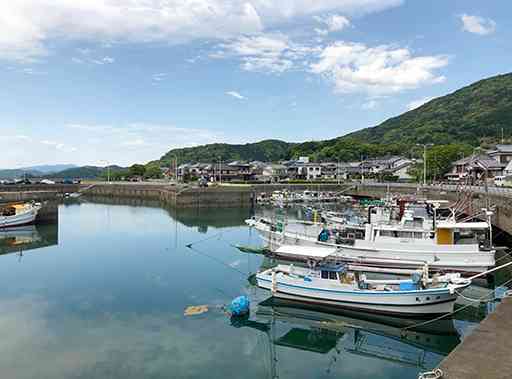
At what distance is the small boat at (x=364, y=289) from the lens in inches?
611

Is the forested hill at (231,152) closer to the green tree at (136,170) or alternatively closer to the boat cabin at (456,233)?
the green tree at (136,170)

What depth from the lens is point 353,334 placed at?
15.2 meters

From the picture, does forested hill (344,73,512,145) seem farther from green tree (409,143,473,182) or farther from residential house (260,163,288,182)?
residential house (260,163,288,182)

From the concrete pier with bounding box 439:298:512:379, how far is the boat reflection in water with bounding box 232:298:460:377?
316cm

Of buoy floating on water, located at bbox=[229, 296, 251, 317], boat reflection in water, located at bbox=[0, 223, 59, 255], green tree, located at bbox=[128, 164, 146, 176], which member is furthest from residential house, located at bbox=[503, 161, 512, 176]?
green tree, located at bbox=[128, 164, 146, 176]

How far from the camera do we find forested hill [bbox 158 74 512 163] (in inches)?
5049

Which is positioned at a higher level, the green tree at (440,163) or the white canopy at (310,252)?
the green tree at (440,163)

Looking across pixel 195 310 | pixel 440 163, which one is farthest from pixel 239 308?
pixel 440 163

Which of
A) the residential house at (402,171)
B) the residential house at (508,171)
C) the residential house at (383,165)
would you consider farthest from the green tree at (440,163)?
the residential house at (508,171)

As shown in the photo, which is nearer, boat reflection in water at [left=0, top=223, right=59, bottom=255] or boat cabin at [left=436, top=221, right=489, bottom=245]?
boat cabin at [left=436, top=221, right=489, bottom=245]

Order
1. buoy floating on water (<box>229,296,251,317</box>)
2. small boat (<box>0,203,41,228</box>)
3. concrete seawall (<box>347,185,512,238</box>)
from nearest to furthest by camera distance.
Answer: buoy floating on water (<box>229,296,251,317</box>), concrete seawall (<box>347,185,512,238</box>), small boat (<box>0,203,41,228</box>)

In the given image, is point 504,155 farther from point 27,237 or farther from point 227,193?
point 27,237

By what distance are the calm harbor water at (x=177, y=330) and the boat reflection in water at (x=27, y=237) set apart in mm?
4790

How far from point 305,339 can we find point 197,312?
4.82 m
